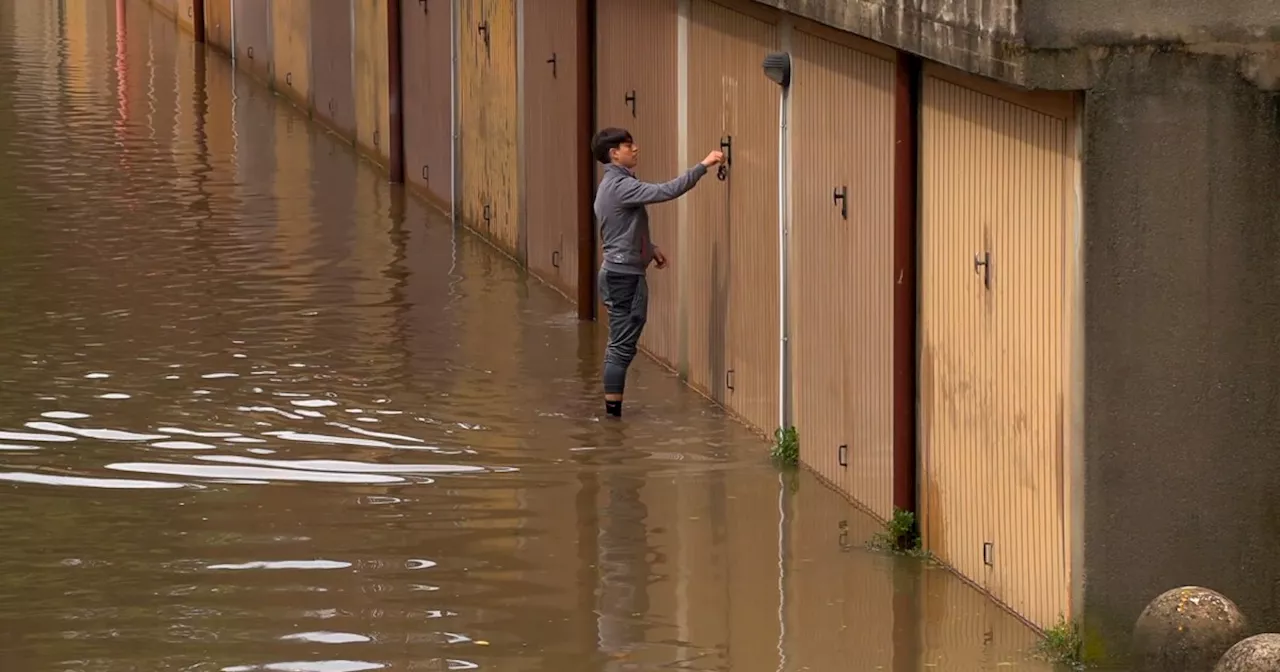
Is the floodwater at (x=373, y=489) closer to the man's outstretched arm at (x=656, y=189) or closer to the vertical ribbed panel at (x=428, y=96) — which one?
the vertical ribbed panel at (x=428, y=96)

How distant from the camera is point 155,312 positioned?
18.2 meters

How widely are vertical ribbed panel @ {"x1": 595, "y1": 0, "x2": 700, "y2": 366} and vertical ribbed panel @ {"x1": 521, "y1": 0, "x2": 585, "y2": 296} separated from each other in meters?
0.93

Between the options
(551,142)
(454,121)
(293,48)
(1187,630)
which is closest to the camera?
(1187,630)

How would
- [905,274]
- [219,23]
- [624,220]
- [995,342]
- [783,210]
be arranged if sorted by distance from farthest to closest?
1. [219,23]
2. [624,220]
3. [783,210]
4. [905,274]
5. [995,342]

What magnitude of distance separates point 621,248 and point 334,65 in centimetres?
1445

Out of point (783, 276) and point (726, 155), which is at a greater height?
point (726, 155)

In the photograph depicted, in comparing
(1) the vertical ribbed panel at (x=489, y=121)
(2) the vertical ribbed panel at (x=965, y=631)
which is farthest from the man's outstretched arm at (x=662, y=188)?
(1) the vertical ribbed panel at (x=489, y=121)

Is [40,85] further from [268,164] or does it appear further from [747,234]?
[747,234]

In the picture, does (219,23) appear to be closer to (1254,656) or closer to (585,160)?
(585,160)

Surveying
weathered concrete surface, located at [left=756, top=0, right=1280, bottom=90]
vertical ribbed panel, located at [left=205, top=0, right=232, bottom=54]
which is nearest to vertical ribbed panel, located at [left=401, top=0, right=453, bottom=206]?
vertical ribbed panel, located at [left=205, top=0, right=232, bottom=54]

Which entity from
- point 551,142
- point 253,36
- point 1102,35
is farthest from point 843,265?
point 253,36

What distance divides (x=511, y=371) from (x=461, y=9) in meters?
6.44

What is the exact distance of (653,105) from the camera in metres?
16.3

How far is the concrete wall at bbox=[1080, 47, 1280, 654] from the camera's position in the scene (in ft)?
32.2
